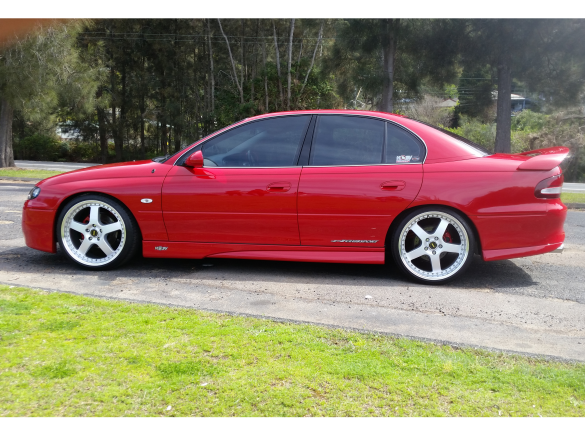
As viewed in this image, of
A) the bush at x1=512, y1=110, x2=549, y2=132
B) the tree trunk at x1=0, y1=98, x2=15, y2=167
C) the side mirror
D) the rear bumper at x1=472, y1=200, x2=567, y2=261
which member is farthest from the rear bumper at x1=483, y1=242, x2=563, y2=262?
the bush at x1=512, y1=110, x2=549, y2=132

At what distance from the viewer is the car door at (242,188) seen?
16.1ft

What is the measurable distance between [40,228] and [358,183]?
3.11m

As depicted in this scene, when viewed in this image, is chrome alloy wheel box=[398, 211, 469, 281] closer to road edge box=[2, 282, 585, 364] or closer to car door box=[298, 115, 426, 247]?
car door box=[298, 115, 426, 247]

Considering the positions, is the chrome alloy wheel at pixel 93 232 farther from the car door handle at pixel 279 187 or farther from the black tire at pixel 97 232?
the car door handle at pixel 279 187

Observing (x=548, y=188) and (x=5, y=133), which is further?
(x=5, y=133)

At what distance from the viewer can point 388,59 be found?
59.3ft

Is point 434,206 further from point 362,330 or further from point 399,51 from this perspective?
point 399,51

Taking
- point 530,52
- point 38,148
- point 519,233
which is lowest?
point 519,233

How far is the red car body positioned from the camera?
15.3 feet

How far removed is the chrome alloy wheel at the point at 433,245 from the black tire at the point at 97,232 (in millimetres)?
2559

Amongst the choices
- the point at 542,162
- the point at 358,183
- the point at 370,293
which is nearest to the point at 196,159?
the point at 358,183

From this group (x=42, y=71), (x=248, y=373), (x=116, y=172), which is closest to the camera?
(x=248, y=373)

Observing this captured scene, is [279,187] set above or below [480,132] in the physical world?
below
